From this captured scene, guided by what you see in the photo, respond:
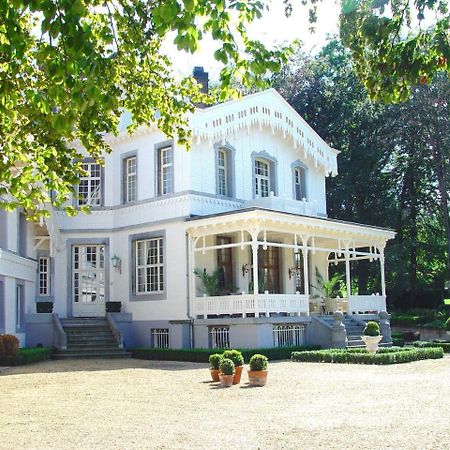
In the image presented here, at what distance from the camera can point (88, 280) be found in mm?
26375

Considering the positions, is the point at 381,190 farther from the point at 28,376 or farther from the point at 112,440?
the point at 112,440

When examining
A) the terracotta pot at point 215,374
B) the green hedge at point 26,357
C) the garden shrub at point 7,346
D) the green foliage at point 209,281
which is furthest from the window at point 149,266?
the terracotta pot at point 215,374

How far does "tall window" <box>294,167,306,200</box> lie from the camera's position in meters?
28.9

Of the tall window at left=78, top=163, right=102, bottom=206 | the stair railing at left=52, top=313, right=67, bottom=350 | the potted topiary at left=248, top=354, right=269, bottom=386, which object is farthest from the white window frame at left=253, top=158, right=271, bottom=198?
the potted topiary at left=248, top=354, right=269, bottom=386

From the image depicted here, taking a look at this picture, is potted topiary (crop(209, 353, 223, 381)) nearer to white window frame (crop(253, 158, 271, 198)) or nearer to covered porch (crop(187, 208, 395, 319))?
covered porch (crop(187, 208, 395, 319))

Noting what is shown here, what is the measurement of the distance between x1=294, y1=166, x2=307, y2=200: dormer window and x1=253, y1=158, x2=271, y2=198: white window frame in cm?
188

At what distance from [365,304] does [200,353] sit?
847cm

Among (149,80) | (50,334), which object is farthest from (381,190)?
(149,80)

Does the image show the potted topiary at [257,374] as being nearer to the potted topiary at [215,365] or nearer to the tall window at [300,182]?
the potted topiary at [215,365]

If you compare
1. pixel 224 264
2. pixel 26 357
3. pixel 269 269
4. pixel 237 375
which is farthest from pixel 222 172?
pixel 237 375

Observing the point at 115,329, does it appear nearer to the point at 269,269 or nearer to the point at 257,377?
the point at 269,269

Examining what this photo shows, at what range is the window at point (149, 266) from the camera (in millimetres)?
24750

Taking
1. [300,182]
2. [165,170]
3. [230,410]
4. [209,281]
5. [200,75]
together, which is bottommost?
[230,410]

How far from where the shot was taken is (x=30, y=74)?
1102 cm
